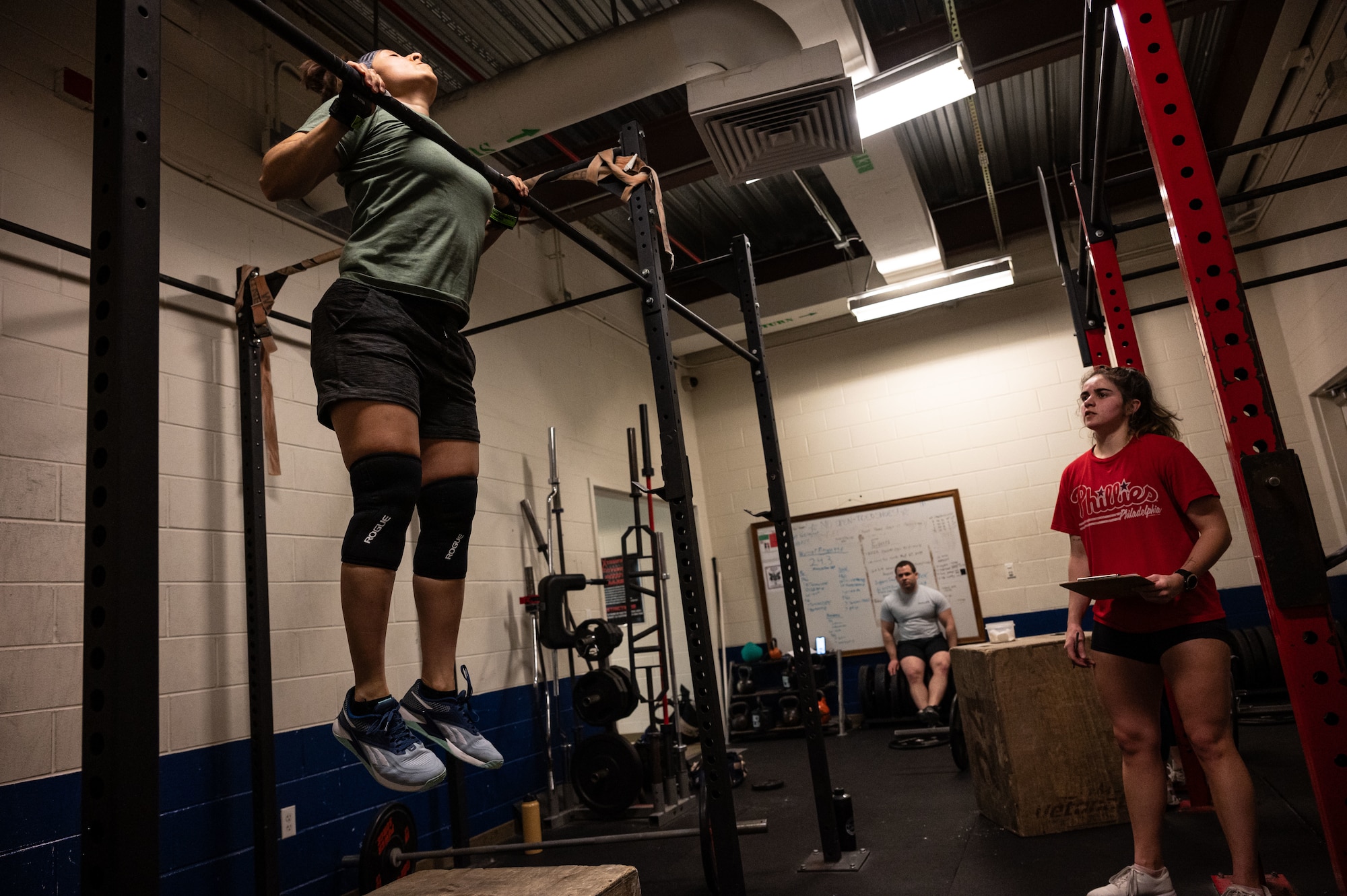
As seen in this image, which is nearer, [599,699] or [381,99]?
[381,99]

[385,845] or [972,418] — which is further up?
[972,418]

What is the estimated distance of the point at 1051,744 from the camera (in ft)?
9.75

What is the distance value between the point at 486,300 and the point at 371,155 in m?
3.14

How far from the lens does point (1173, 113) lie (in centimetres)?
162

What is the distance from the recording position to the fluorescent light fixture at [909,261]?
18.9 feet

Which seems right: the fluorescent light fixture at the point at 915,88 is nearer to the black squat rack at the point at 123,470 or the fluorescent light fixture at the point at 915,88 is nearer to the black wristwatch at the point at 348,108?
the black wristwatch at the point at 348,108

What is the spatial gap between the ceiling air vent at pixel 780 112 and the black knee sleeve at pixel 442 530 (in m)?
2.28

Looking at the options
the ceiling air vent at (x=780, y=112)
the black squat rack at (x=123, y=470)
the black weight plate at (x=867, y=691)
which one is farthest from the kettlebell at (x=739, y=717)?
the black squat rack at (x=123, y=470)

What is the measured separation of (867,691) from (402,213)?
17.6ft

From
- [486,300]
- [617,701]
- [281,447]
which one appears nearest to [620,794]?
[617,701]

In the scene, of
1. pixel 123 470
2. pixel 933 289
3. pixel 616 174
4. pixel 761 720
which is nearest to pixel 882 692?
pixel 761 720

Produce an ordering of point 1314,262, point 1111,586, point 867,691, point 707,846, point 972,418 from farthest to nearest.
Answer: point 972,418
point 867,691
point 1314,262
point 707,846
point 1111,586

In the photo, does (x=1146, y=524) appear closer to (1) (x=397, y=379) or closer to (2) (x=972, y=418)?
(1) (x=397, y=379)

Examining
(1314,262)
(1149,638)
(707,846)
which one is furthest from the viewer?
(1314,262)
